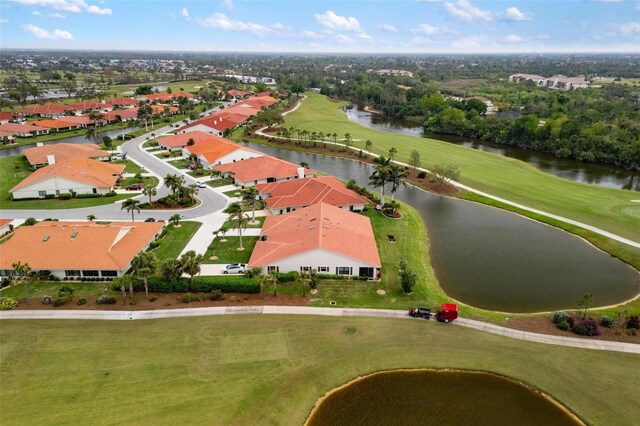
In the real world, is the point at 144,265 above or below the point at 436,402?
above

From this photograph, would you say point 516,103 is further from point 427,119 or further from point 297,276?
point 297,276

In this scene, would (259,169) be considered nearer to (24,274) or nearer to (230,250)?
(230,250)

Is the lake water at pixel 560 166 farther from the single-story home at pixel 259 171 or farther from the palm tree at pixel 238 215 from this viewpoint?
the palm tree at pixel 238 215

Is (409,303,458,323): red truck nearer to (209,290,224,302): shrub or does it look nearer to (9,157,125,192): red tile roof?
(209,290,224,302): shrub

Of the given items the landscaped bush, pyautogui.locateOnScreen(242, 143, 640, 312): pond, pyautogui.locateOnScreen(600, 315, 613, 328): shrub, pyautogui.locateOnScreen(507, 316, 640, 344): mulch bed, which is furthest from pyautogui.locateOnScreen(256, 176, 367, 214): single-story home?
pyautogui.locateOnScreen(600, 315, 613, 328): shrub

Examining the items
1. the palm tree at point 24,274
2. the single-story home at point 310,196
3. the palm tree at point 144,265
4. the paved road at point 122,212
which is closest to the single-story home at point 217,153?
the paved road at point 122,212

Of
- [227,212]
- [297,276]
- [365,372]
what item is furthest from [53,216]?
[365,372]

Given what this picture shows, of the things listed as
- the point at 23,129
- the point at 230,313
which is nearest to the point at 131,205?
the point at 230,313
